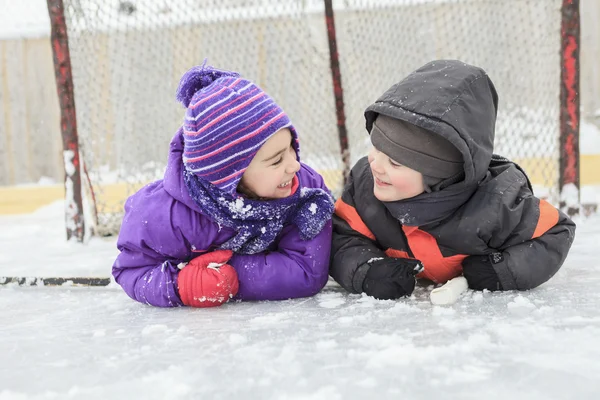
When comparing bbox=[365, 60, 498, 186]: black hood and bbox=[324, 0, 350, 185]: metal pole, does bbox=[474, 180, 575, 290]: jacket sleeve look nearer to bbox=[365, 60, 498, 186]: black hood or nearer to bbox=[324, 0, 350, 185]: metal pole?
bbox=[365, 60, 498, 186]: black hood

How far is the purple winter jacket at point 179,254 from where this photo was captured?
163 cm

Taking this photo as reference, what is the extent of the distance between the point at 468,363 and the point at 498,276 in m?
0.56

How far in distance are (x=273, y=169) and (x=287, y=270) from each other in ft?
0.91

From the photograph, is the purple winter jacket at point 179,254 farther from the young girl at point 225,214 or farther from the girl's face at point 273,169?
the girl's face at point 273,169

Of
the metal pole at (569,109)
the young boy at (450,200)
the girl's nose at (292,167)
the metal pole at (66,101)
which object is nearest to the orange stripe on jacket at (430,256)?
the young boy at (450,200)

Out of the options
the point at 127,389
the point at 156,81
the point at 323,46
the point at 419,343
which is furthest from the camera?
the point at 156,81

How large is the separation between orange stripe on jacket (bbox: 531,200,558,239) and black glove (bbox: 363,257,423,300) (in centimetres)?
33

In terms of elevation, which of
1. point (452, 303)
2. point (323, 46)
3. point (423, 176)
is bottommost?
point (452, 303)

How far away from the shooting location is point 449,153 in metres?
1.58

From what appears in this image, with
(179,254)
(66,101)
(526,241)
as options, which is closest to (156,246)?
(179,254)

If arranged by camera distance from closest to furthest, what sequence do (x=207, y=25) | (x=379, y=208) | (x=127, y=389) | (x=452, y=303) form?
1. (x=127, y=389)
2. (x=452, y=303)
3. (x=379, y=208)
4. (x=207, y=25)

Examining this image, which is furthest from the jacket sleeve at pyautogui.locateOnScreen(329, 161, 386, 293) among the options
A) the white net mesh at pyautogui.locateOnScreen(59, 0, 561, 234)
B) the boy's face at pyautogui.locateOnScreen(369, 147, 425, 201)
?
the white net mesh at pyautogui.locateOnScreen(59, 0, 561, 234)

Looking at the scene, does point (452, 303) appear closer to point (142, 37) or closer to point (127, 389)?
point (127, 389)

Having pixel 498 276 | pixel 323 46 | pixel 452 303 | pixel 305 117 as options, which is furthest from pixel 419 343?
pixel 305 117
